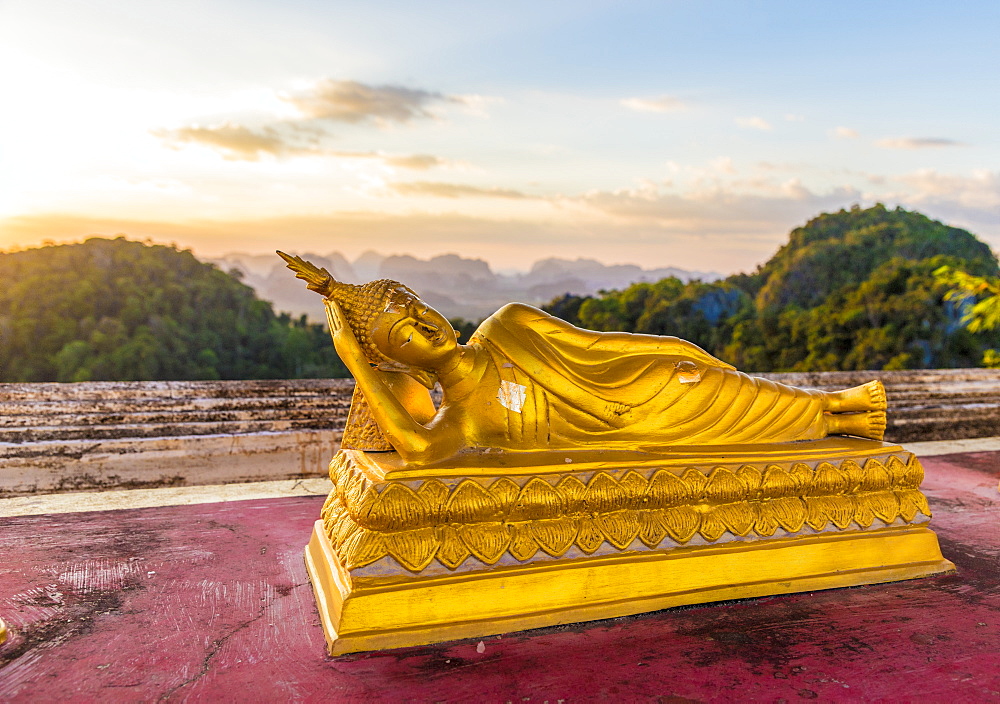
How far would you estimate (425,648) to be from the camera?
1.96 metres

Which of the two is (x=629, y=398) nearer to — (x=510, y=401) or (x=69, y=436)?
(x=510, y=401)

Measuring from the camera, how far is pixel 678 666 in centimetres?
189

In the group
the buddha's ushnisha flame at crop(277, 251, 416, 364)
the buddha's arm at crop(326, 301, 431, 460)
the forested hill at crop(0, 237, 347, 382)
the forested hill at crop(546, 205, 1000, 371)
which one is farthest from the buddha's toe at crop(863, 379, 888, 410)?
the forested hill at crop(0, 237, 347, 382)

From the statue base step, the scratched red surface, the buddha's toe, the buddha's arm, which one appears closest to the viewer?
the scratched red surface

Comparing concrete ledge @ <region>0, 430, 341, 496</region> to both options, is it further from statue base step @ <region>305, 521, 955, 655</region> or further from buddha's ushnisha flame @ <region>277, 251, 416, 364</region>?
buddha's ushnisha flame @ <region>277, 251, 416, 364</region>

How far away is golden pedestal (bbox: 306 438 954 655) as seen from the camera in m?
2.02

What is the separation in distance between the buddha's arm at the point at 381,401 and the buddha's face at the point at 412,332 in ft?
0.30

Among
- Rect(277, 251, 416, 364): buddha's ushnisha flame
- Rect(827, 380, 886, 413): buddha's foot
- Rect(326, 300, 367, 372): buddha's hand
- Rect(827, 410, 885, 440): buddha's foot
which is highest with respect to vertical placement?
Rect(277, 251, 416, 364): buddha's ushnisha flame

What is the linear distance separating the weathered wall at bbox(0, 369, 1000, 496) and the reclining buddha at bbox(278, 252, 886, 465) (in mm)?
1800

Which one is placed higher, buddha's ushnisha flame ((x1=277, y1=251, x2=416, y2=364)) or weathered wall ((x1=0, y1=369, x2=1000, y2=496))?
buddha's ushnisha flame ((x1=277, y1=251, x2=416, y2=364))

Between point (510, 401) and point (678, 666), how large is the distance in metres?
0.96

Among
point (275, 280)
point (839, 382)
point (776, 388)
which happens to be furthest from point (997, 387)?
point (275, 280)

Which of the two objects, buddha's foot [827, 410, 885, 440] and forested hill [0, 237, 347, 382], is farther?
forested hill [0, 237, 347, 382]

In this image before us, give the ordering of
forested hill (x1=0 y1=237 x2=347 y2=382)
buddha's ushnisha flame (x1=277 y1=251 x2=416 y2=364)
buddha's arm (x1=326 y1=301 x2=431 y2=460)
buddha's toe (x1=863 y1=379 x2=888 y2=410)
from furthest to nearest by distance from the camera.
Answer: forested hill (x1=0 y1=237 x2=347 y2=382), buddha's toe (x1=863 y1=379 x2=888 y2=410), buddha's ushnisha flame (x1=277 y1=251 x2=416 y2=364), buddha's arm (x1=326 y1=301 x2=431 y2=460)
